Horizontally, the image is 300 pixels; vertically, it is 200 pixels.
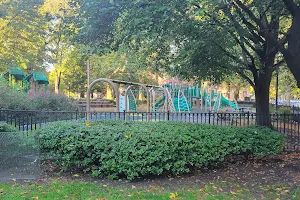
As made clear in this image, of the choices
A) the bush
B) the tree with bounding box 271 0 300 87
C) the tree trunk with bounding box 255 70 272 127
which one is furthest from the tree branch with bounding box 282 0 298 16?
the tree trunk with bounding box 255 70 272 127

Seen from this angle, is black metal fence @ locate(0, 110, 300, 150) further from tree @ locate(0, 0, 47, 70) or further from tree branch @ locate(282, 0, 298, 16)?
tree @ locate(0, 0, 47, 70)

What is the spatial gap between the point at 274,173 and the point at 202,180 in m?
1.53

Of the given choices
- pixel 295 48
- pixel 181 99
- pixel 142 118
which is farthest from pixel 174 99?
pixel 295 48

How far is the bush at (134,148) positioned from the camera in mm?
4992

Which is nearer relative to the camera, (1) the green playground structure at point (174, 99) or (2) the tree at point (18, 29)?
(2) the tree at point (18, 29)

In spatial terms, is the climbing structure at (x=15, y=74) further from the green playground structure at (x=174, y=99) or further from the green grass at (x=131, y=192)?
the green grass at (x=131, y=192)

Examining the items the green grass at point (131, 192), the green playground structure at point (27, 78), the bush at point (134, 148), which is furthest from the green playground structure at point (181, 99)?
the green grass at point (131, 192)

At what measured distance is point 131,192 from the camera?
14.7ft

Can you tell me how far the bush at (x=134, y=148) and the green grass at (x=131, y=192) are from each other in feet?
1.45

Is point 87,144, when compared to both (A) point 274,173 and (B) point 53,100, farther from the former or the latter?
(B) point 53,100

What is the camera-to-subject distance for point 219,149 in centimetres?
570

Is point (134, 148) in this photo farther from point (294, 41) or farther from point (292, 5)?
point (292, 5)

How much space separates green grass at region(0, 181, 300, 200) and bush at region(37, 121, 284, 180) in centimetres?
44

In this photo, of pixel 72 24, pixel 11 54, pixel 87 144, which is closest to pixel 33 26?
pixel 11 54
